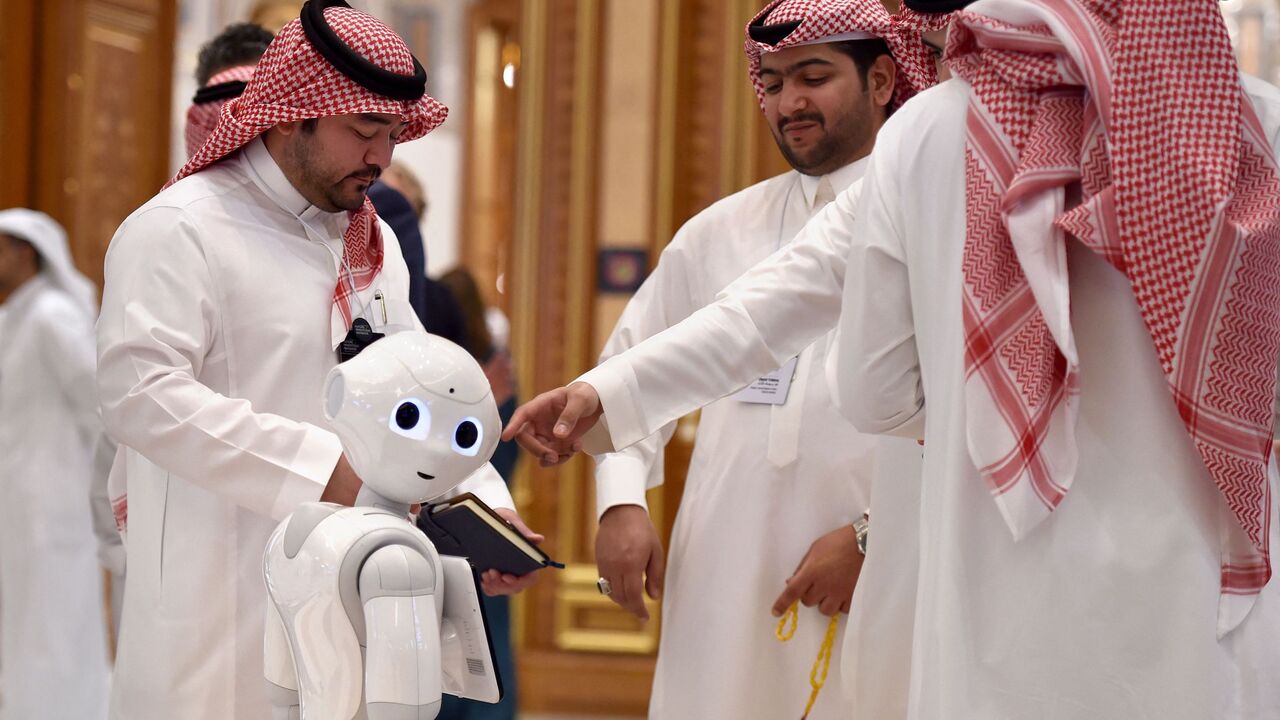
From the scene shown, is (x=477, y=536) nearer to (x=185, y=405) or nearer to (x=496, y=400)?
(x=185, y=405)

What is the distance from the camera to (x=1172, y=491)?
155 cm

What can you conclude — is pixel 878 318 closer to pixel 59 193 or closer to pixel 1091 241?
pixel 1091 241

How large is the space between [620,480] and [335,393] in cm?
92

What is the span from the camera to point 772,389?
101 inches

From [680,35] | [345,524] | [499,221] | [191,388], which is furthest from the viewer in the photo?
[499,221]

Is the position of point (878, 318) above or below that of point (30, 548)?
above

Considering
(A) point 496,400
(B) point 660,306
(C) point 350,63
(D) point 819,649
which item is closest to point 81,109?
(A) point 496,400

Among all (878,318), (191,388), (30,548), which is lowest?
(30,548)

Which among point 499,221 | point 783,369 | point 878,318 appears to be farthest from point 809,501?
point 499,221

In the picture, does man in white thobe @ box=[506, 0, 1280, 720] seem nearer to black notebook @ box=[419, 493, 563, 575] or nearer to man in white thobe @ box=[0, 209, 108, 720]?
black notebook @ box=[419, 493, 563, 575]

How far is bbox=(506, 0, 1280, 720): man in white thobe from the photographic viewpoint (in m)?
1.55

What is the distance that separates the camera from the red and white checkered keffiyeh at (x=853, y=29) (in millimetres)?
2428

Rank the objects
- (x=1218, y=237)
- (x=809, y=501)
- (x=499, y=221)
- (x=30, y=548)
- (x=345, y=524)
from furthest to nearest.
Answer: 1. (x=499, y=221)
2. (x=30, y=548)
3. (x=809, y=501)
4. (x=345, y=524)
5. (x=1218, y=237)

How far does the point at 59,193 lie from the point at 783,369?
4783 millimetres
